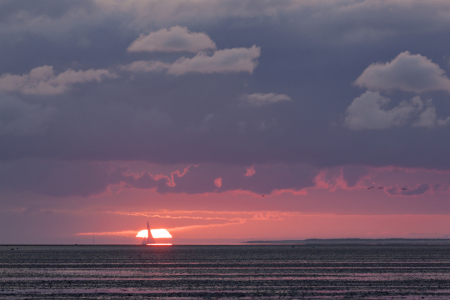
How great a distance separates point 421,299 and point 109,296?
3349cm

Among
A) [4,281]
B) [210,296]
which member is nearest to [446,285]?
[210,296]

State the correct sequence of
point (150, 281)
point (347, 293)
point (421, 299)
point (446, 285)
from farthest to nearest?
point (150, 281), point (446, 285), point (347, 293), point (421, 299)

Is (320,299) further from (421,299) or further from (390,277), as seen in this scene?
(390,277)

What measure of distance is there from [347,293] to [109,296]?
88.4ft

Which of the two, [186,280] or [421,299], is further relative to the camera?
[186,280]

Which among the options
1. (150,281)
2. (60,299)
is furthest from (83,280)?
(60,299)

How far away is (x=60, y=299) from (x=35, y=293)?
6.89 m

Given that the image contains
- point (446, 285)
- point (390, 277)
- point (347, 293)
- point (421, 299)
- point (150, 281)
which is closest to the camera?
point (421, 299)

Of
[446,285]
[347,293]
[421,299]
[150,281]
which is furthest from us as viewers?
[150,281]

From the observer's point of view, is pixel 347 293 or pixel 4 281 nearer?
pixel 347 293

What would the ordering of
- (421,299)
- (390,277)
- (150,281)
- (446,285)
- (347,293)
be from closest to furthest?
(421,299) → (347,293) → (446,285) → (150,281) → (390,277)

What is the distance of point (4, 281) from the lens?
78.5m

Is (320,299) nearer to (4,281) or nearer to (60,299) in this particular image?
(60,299)

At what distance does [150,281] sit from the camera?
7850 centimetres
